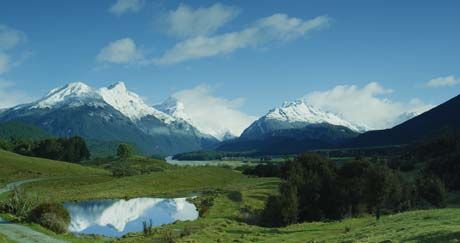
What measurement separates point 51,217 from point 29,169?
343ft

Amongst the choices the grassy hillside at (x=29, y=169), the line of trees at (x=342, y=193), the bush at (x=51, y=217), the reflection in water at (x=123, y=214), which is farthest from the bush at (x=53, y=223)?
the grassy hillside at (x=29, y=169)

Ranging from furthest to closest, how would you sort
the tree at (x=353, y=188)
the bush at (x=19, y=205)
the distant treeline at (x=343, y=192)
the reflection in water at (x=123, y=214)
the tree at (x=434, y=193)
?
the tree at (x=434, y=193)
the tree at (x=353, y=188)
the distant treeline at (x=343, y=192)
the reflection in water at (x=123, y=214)
the bush at (x=19, y=205)

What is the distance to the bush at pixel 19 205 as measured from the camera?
5493 centimetres

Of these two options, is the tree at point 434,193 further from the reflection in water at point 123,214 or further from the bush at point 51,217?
the bush at point 51,217

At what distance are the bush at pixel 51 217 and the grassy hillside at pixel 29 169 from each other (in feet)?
269

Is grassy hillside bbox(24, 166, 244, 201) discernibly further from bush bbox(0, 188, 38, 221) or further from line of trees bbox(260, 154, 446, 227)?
line of trees bbox(260, 154, 446, 227)

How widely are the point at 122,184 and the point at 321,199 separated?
6052 centimetres

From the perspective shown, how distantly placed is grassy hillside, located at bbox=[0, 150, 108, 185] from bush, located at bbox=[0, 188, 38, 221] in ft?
239

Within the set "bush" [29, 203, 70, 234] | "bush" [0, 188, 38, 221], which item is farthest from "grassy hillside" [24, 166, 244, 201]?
"bush" [29, 203, 70, 234]

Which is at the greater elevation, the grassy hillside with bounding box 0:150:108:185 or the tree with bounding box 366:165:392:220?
the grassy hillside with bounding box 0:150:108:185

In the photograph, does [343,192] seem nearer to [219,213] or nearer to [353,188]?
[353,188]

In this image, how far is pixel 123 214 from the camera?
83.4m

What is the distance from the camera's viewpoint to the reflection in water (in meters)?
67.1

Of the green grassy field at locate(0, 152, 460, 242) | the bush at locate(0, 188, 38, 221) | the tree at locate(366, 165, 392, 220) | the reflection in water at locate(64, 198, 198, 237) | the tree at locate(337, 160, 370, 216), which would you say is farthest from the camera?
the tree at locate(337, 160, 370, 216)
